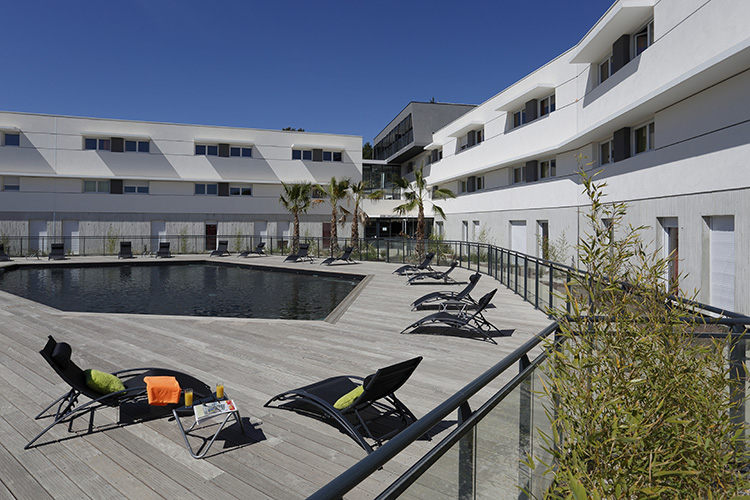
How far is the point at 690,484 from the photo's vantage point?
2426 millimetres

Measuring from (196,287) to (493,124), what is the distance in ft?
59.0

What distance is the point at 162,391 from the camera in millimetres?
4449

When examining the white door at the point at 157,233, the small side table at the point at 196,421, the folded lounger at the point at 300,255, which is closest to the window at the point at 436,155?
the folded lounger at the point at 300,255

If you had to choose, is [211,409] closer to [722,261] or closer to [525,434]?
[525,434]

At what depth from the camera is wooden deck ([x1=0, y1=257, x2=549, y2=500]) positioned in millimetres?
3598

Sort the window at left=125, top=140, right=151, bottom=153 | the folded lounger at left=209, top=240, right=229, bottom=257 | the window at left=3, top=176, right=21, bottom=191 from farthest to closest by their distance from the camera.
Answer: the window at left=125, top=140, right=151, bottom=153
the window at left=3, top=176, right=21, bottom=191
the folded lounger at left=209, top=240, right=229, bottom=257

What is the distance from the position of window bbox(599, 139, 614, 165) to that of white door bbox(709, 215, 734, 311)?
7.07 m

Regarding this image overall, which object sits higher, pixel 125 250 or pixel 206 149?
pixel 206 149

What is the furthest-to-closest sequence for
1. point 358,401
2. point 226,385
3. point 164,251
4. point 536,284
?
point 164,251
point 536,284
point 226,385
point 358,401

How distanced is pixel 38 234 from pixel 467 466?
35025 millimetres

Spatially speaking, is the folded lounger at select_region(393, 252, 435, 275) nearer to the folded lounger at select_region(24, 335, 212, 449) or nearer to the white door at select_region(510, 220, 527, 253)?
the white door at select_region(510, 220, 527, 253)

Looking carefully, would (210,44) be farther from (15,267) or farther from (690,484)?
(690,484)

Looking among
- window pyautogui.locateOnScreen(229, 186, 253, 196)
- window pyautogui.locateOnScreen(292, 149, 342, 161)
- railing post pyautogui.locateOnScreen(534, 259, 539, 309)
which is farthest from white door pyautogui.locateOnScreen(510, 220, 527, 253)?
window pyautogui.locateOnScreen(229, 186, 253, 196)

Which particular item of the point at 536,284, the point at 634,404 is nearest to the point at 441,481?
the point at 634,404
